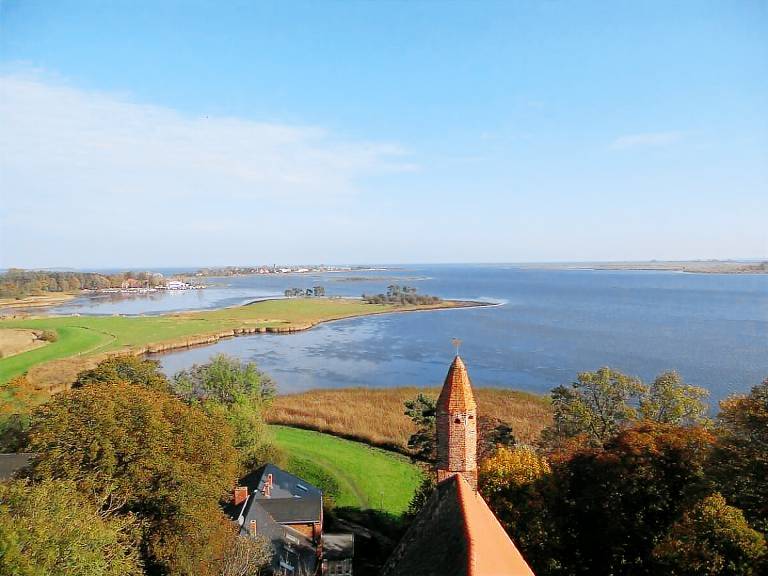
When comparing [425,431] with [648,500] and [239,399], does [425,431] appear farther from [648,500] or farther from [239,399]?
[648,500]

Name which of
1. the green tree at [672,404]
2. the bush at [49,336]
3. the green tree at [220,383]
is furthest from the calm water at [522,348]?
the green tree at [672,404]

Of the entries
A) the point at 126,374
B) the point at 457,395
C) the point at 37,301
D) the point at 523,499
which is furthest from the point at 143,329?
the point at 457,395

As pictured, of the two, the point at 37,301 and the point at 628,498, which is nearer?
the point at 628,498

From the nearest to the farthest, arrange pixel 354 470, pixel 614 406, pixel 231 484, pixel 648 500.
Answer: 1. pixel 648 500
2. pixel 231 484
3. pixel 614 406
4. pixel 354 470

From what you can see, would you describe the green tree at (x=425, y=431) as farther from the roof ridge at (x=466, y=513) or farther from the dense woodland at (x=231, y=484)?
the roof ridge at (x=466, y=513)

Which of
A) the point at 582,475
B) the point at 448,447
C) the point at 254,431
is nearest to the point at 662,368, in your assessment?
the point at 582,475

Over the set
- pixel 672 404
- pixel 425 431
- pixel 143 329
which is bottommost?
pixel 425 431

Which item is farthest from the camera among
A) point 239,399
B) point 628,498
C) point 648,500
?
point 239,399
